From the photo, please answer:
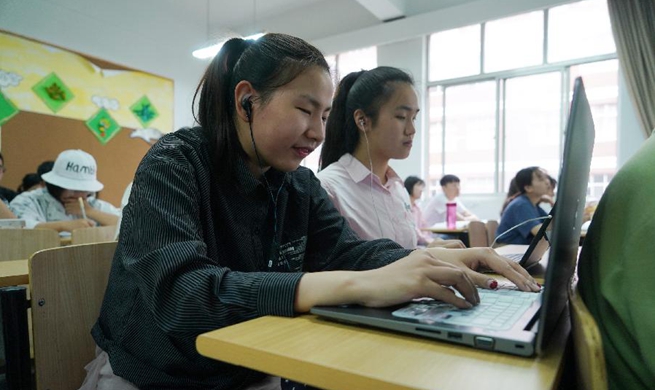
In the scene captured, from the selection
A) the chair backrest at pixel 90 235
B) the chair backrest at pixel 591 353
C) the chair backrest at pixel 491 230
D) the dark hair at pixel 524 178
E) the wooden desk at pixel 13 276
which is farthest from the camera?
the chair backrest at pixel 491 230

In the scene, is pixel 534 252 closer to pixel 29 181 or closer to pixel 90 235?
pixel 90 235

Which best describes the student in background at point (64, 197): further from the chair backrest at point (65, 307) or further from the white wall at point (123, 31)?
the chair backrest at point (65, 307)

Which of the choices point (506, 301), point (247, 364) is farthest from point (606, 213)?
point (247, 364)

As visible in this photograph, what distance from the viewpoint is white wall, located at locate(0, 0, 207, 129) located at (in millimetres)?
4781

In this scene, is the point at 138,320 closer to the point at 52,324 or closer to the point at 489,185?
the point at 52,324

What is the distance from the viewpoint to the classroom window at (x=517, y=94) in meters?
5.34

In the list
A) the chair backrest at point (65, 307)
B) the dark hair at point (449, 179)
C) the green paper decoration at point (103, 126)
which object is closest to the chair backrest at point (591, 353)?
the chair backrest at point (65, 307)

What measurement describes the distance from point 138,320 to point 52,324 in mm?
317

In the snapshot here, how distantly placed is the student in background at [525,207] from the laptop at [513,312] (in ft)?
8.74

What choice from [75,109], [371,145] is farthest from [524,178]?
[75,109]

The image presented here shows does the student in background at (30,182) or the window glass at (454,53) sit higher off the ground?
the window glass at (454,53)

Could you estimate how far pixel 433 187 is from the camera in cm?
667

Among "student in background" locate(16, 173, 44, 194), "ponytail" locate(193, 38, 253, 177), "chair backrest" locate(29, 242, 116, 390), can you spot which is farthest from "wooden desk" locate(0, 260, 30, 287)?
"student in background" locate(16, 173, 44, 194)

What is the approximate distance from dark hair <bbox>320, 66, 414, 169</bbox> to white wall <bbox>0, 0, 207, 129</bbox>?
3.35 metres
